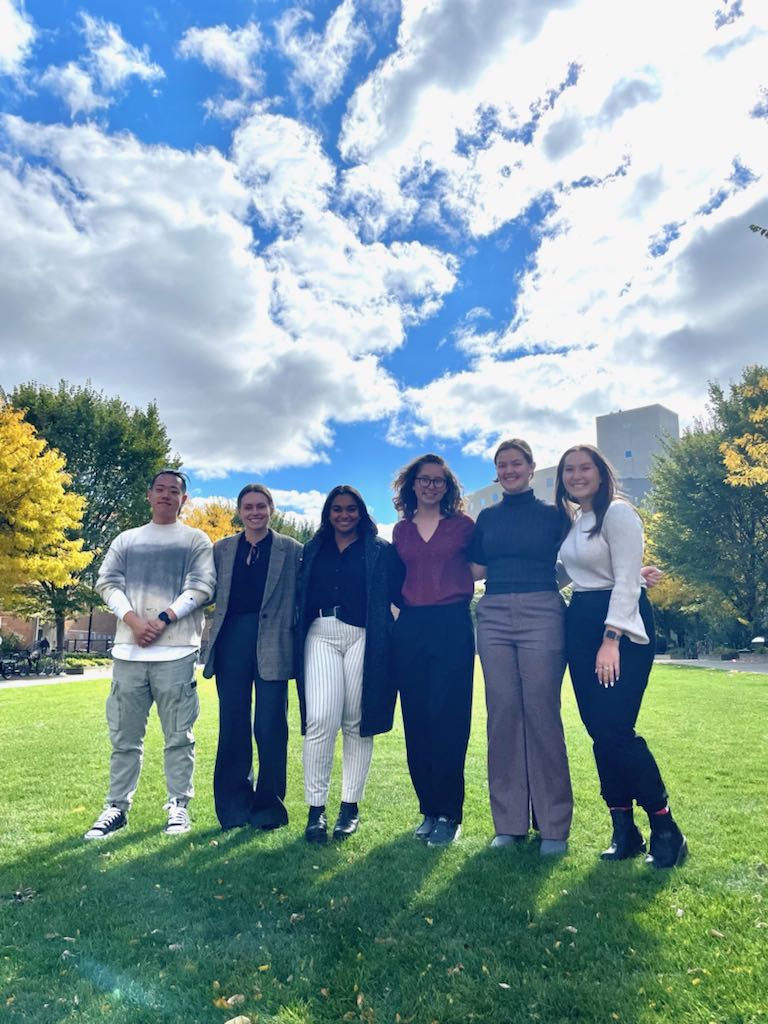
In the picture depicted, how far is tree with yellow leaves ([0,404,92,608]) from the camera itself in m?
18.3

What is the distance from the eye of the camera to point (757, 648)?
28938 millimetres

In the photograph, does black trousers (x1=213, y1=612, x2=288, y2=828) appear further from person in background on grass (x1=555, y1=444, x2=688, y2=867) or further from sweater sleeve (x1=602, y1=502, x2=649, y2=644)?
sweater sleeve (x1=602, y1=502, x2=649, y2=644)

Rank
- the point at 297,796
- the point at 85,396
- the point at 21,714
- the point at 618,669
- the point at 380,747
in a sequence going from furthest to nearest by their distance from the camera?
the point at 85,396 → the point at 21,714 → the point at 380,747 → the point at 297,796 → the point at 618,669

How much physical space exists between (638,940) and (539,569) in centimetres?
201

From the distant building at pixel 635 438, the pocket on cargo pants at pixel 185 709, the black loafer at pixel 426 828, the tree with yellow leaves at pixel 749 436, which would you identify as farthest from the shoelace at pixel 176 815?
the distant building at pixel 635 438

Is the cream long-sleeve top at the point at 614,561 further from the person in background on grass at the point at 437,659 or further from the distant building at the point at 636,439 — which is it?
the distant building at the point at 636,439

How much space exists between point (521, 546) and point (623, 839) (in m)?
1.78

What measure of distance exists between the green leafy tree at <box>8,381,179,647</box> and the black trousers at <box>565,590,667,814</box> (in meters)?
28.8

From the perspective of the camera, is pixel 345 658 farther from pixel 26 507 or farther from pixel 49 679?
pixel 49 679

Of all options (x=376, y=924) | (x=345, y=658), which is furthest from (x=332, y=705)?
(x=376, y=924)

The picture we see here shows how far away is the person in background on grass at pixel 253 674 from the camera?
465 centimetres

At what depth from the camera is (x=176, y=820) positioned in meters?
4.54

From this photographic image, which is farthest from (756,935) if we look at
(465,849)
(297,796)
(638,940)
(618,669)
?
(297,796)

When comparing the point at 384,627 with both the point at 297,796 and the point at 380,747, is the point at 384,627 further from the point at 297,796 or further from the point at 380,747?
the point at 380,747
